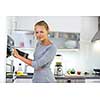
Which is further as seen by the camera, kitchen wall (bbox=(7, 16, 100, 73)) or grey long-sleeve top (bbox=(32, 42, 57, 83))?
kitchen wall (bbox=(7, 16, 100, 73))

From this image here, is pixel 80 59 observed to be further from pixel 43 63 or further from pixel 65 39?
pixel 43 63

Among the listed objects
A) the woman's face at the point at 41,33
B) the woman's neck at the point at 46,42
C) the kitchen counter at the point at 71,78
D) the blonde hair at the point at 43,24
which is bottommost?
the kitchen counter at the point at 71,78

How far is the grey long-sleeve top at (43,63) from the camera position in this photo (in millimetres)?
1893

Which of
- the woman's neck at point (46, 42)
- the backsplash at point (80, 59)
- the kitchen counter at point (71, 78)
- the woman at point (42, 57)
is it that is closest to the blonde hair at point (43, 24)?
the woman at point (42, 57)

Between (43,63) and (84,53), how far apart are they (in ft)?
1.46

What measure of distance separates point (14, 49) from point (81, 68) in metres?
0.63

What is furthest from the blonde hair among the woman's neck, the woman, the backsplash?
the backsplash

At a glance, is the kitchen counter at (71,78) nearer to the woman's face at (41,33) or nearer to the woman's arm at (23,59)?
the woman's arm at (23,59)

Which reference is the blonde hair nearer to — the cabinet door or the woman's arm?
the cabinet door

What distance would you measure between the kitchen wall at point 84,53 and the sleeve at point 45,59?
84mm

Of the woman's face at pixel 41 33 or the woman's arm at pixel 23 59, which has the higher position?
the woman's face at pixel 41 33

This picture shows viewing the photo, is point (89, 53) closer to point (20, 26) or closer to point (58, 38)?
point (58, 38)

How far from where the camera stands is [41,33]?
6.35 ft

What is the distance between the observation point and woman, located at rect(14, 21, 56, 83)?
6.22 feet
